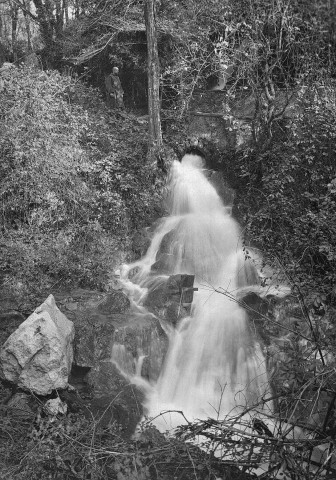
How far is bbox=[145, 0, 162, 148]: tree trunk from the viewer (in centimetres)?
1121

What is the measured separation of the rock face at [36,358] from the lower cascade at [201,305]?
1.59 meters

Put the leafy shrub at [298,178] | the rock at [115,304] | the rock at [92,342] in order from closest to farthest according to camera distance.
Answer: the rock at [92,342] → the rock at [115,304] → the leafy shrub at [298,178]

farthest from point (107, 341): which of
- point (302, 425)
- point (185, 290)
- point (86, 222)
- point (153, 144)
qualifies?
point (153, 144)

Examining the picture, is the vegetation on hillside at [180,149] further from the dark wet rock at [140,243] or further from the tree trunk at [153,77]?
the tree trunk at [153,77]

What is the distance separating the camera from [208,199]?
443 inches

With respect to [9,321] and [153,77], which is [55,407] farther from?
[153,77]

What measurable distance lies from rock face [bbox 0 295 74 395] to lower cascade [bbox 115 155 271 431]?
1.59 metres

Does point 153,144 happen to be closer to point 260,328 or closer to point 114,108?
point 114,108

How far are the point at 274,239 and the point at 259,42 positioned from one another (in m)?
4.88

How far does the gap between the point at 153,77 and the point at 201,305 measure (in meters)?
6.84

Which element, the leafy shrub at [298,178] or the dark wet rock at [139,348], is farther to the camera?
the leafy shrub at [298,178]

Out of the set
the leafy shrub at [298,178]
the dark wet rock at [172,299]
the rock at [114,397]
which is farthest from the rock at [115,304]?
the leafy shrub at [298,178]

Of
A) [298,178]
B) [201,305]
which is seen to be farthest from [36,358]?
[298,178]

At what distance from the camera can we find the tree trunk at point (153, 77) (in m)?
11.2
